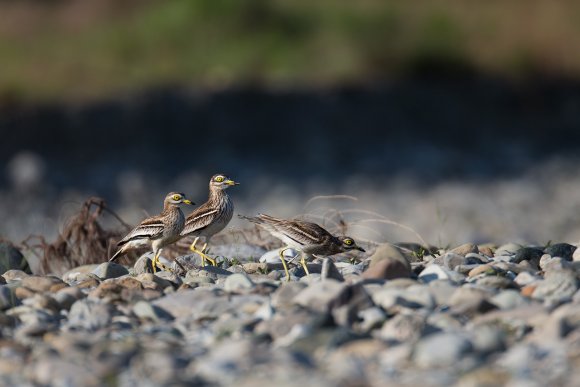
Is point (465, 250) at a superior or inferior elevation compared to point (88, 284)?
superior

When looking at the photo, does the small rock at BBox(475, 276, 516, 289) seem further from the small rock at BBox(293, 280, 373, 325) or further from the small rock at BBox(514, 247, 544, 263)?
the small rock at BBox(514, 247, 544, 263)

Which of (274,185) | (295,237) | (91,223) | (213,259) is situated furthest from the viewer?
(274,185)

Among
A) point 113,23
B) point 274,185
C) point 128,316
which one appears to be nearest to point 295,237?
point 128,316

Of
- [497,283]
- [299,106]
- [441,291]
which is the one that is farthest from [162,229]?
[299,106]

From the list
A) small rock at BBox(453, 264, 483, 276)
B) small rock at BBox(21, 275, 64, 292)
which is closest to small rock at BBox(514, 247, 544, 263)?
small rock at BBox(453, 264, 483, 276)

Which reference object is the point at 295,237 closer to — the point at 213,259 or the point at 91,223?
the point at 213,259

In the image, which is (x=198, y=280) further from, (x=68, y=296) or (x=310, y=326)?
(x=310, y=326)
